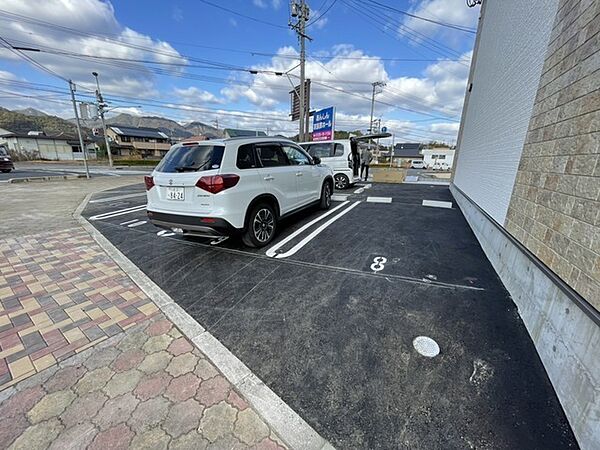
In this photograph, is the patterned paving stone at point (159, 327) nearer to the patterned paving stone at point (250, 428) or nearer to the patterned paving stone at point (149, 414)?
the patterned paving stone at point (149, 414)

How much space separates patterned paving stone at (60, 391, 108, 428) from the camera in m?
1.43

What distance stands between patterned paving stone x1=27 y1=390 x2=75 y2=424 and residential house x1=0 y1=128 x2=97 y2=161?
161ft

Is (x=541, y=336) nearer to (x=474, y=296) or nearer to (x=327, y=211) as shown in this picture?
(x=474, y=296)

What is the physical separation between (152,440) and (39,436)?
0.60m

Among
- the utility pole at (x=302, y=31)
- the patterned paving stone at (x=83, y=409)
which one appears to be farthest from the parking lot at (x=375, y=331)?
the utility pole at (x=302, y=31)

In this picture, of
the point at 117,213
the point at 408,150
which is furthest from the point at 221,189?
the point at 408,150

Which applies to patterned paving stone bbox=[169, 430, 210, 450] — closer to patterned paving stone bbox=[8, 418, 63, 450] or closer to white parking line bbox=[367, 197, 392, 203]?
patterned paving stone bbox=[8, 418, 63, 450]

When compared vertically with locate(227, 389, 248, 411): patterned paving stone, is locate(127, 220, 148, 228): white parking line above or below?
above

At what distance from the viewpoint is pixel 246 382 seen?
1.68 m

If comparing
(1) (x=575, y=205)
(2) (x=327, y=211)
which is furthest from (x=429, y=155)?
(1) (x=575, y=205)

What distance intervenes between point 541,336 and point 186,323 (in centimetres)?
279

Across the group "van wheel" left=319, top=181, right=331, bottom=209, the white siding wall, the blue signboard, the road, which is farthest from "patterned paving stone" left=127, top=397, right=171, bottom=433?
the road

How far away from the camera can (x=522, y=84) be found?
124 inches

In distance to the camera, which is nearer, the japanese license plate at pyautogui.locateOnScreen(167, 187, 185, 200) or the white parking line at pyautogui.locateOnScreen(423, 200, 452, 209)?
the japanese license plate at pyautogui.locateOnScreen(167, 187, 185, 200)
